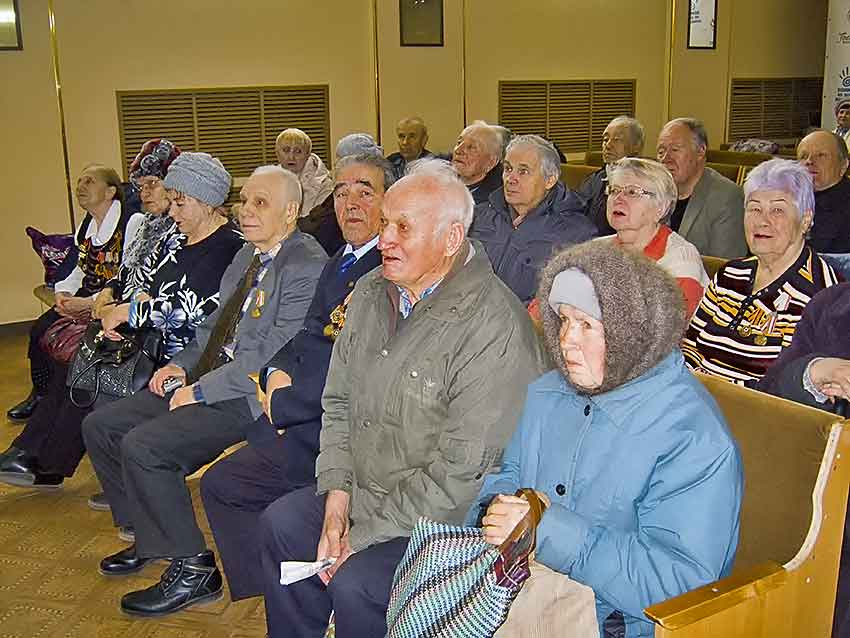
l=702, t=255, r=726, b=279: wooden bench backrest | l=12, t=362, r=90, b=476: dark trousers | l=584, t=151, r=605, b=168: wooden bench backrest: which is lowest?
l=12, t=362, r=90, b=476: dark trousers

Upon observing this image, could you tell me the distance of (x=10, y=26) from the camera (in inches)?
232

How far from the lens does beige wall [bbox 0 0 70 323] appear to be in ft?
19.6

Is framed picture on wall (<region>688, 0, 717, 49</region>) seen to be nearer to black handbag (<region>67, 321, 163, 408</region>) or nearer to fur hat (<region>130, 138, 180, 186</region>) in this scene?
fur hat (<region>130, 138, 180, 186</region>)

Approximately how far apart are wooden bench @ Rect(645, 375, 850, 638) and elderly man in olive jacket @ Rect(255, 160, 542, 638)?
1.72 feet

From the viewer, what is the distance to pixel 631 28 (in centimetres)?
877

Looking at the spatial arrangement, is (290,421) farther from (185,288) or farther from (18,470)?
(18,470)

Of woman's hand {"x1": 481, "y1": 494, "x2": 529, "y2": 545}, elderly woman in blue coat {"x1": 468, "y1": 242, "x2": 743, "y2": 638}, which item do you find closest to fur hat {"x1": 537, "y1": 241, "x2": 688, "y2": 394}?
elderly woman in blue coat {"x1": 468, "y1": 242, "x2": 743, "y2": 638}

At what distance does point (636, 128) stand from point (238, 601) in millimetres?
4080

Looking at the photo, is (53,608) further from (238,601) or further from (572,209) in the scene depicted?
(572,209)

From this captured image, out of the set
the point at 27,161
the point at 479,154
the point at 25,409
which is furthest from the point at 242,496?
the point at 27,161

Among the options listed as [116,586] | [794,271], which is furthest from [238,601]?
[794,271]

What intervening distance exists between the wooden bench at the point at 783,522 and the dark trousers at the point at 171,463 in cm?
165

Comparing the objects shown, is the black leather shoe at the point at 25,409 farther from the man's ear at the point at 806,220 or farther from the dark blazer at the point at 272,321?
the man's ear at the point at 806,220

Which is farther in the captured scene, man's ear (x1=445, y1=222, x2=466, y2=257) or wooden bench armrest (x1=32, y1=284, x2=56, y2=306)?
wooden bench armrest (x1=32, y1=284, x2=56, y2=306)
